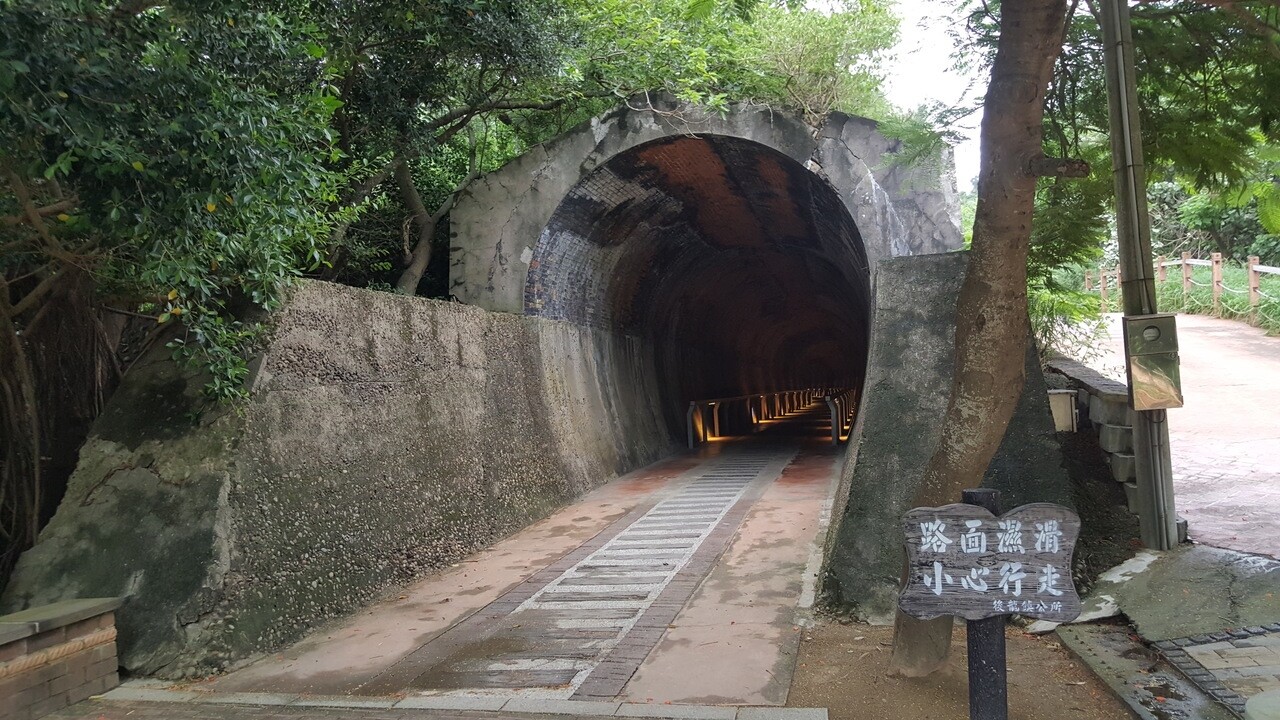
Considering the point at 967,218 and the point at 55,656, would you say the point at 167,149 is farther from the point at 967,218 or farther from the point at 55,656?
the point at 967,218

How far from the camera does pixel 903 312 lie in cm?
566

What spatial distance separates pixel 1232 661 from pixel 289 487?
496cm

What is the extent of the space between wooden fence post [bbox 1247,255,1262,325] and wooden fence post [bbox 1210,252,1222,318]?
76 centimetres

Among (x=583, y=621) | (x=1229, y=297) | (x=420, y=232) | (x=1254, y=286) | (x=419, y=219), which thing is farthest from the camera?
(x=1229, y=297)

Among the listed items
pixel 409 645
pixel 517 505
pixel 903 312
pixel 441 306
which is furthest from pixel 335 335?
pixel 903 312

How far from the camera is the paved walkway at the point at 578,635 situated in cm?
395

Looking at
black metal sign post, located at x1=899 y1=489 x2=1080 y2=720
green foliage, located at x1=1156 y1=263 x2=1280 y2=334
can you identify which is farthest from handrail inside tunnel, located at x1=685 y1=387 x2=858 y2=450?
black metal sign post, located at x1=899 y1=489 x2=1080 y2=720

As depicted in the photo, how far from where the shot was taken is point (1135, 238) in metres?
4.83

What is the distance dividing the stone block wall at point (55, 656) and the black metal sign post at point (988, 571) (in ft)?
12.8

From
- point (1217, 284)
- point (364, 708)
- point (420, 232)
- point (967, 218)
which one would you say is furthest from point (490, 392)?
point (967, 218)

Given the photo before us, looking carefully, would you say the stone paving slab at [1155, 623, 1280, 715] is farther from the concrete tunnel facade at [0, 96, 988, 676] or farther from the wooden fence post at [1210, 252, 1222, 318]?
the wooden fence post at [1210, 252, 1222, 318]

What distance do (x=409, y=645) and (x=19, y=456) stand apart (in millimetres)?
2767

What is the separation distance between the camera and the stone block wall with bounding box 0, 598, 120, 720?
3.86m

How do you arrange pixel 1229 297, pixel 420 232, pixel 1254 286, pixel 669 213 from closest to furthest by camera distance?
1. pixel 420 232
2. pixel 669 213
3. pixel 1254 286
4. pixel 1229 297
